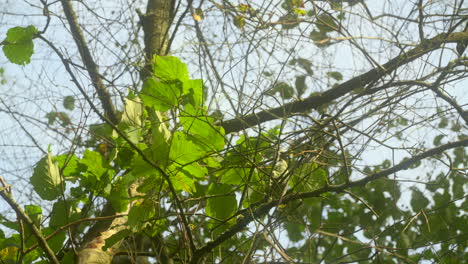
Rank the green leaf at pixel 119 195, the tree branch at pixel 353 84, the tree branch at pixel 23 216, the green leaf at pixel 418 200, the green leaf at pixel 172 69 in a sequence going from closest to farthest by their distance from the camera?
the tree branch at pixel 23 216 → the green leaf at pixel 172 69 → the green leaf at pixel 119 195 → the tree branch at pixel 353 84 → the green leaf at pixel 418 200

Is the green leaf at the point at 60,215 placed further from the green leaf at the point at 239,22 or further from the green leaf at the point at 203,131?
the green leaf at the point at 239,22

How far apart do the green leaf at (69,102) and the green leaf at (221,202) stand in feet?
2.46

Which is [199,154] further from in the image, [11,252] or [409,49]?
[409,49]

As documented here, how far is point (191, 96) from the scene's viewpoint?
129 cm

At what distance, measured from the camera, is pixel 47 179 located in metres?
1.44

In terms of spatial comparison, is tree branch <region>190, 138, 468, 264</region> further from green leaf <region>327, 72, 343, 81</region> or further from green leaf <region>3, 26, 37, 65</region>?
green leaf <region>3, 26, 37, 65</region>

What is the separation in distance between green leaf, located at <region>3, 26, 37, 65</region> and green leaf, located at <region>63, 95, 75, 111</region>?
0.65ft

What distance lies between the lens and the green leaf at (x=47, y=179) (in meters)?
1.42

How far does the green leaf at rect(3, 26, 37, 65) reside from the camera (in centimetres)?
173

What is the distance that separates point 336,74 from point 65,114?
123 cm

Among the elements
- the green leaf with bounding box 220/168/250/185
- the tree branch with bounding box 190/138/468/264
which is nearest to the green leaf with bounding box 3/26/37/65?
the green leaf with bounding box 220/168/250/185

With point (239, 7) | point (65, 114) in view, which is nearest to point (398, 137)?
point (239, 7)

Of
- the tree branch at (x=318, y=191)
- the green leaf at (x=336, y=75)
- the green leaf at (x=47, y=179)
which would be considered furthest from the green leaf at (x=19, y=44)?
the green leaf at (x=336, y=75)

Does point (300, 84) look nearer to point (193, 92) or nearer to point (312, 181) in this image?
point (312, 181)
